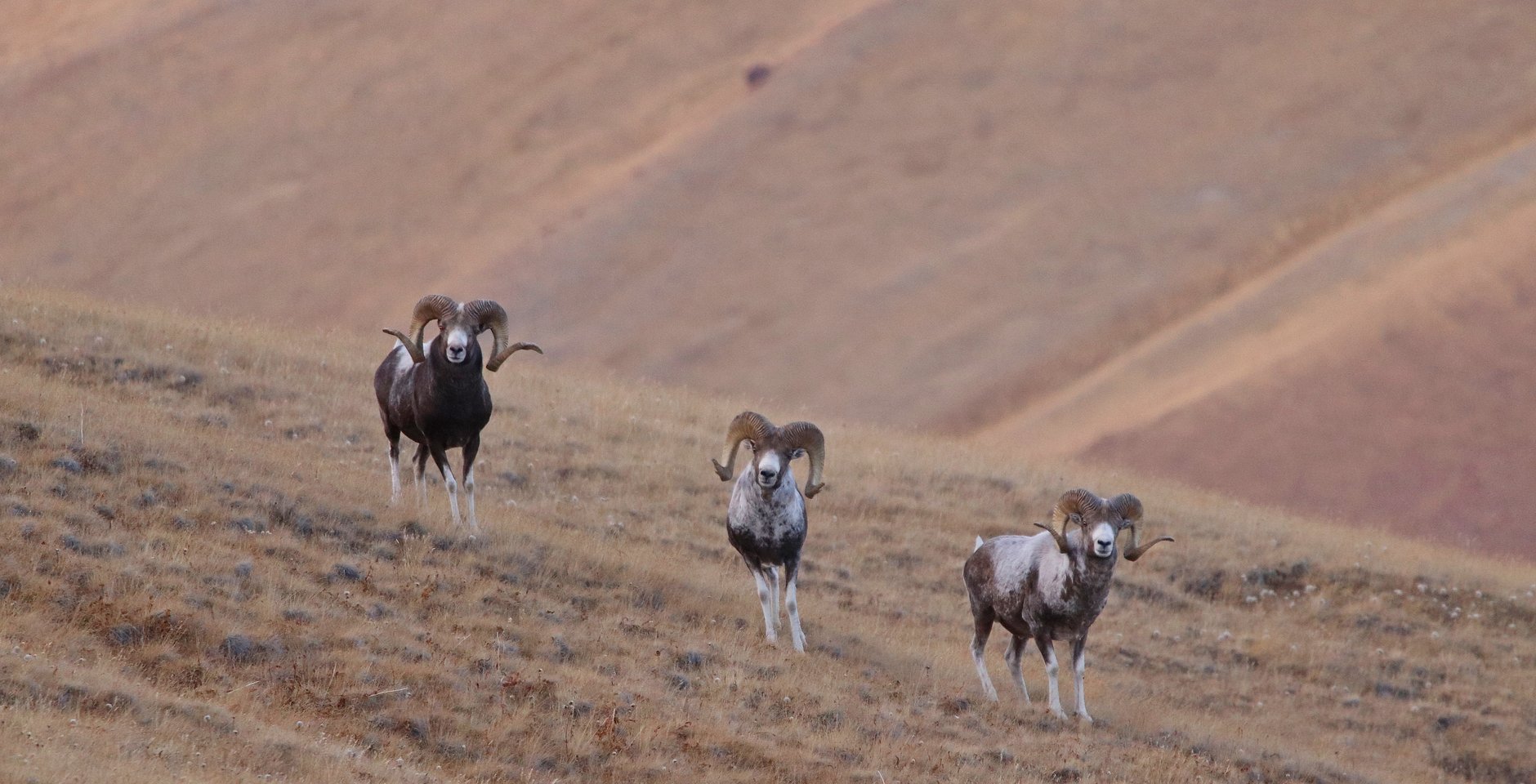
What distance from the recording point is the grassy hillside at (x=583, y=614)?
12.8 metres

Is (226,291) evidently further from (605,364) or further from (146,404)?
(146,404)

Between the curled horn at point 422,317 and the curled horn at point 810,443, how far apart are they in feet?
11.2

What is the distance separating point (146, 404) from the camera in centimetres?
2017

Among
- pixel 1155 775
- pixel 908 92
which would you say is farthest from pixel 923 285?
pixel 1155 775

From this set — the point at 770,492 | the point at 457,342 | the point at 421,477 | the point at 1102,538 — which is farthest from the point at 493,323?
the point at 1102,538

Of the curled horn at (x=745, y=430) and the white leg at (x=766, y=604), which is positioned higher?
the curled horn at (x=745, y=430)

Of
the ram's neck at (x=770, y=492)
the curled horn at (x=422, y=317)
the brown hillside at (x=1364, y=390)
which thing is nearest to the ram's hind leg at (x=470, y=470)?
the curled horn at (x=422, y=317)

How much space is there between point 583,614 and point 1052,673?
4.37 meters

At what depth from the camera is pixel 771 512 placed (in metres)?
16.3

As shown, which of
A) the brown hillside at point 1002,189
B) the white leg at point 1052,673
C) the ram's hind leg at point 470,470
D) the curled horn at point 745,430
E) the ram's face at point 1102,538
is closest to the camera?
the ram's face at point 1102,538

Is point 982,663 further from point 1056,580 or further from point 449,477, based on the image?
point 449,477

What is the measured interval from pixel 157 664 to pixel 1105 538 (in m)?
7.88

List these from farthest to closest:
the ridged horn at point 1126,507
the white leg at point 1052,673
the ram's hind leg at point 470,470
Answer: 1. the ram's hind leg at point 470,470
2. the white leg at point 1052,673
3. the ridged horn at point 1126,507

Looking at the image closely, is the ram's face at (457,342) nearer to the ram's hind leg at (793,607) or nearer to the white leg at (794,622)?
the ram's hind leg at (793,607)
